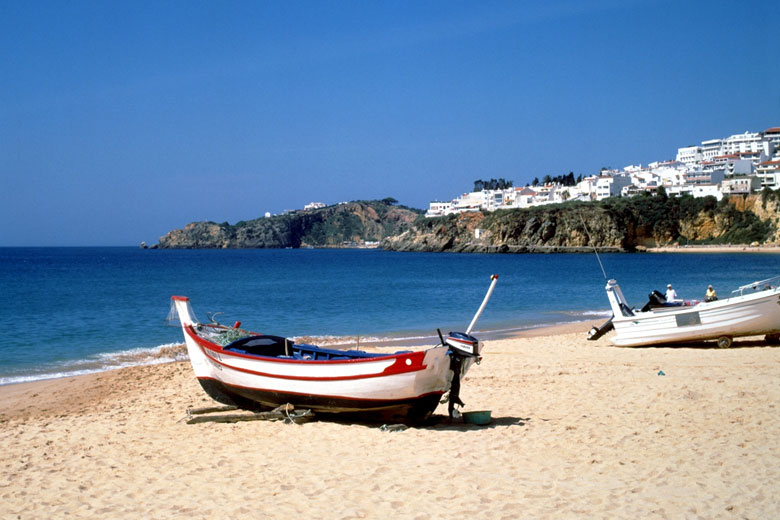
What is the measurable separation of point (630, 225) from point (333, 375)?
4415 inches

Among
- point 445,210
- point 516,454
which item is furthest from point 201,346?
point 445,210

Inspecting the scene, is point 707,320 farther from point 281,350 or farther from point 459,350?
point 281,350

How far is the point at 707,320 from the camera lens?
16.5 m

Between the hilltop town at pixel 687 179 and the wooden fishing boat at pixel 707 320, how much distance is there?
108358mm

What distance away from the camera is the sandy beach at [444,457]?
6.43 m

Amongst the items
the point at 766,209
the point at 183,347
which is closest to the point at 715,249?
the point at 766,209

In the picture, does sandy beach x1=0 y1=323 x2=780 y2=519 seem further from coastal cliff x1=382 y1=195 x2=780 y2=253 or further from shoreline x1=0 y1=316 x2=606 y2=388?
coastal cliff x1=382 y1=195 x2=780 y2=253

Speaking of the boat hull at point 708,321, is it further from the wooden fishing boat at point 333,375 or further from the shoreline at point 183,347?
the wooden fishing boat at point 333,375

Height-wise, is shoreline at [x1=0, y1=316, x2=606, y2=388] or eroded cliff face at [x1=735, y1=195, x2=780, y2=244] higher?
eroded cliff face at [x1=735, y1=195, x2=780, y2=244]

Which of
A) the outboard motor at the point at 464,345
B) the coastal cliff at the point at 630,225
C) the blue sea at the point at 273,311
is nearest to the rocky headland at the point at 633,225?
the coastal cliff at the point at 630,225

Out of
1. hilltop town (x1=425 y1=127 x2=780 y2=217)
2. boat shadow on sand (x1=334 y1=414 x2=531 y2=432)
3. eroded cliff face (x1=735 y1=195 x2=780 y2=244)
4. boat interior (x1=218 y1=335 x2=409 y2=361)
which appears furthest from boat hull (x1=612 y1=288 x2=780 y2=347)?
hilltop town (x1=425 y1=127 x2=780 y2=217)

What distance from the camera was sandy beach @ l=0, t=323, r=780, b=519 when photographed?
21.1 feet

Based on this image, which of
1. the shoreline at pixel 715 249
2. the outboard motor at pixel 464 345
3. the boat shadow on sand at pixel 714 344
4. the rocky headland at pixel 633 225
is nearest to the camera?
the outboard motor at pixel 464 345

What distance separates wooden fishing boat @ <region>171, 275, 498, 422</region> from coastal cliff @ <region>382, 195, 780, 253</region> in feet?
308
